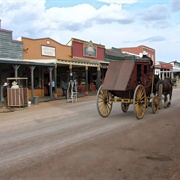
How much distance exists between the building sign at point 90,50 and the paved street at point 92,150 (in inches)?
723

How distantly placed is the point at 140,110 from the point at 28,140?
5136 mm

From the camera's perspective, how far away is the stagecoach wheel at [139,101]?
1099 cm

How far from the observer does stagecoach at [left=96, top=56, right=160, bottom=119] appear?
11047 mm

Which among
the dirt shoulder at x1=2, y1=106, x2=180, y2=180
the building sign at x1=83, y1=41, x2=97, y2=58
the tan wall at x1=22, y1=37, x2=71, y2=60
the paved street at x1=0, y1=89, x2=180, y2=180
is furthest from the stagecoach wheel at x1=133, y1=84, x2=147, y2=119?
the building sign at x1=83, y1=41, x2=97, y2=58

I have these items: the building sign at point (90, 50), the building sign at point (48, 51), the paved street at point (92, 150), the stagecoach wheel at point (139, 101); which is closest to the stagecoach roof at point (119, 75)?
the stagecoach wheel at point (139, 101)

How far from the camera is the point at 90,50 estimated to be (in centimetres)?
2945

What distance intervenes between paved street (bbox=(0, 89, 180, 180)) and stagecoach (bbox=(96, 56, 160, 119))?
0.92 metres

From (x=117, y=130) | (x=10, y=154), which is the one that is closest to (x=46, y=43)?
(x=117, y=130)

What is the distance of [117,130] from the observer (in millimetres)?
9172

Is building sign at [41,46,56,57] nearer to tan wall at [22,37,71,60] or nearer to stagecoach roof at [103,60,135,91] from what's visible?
tan wall at [22,37,71,60]

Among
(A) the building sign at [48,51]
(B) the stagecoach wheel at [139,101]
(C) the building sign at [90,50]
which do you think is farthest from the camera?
(C) the building sign at [90,50]

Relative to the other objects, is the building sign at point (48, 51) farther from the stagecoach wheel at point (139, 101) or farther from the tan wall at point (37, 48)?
the stagecoach wheel at point (139, 101)

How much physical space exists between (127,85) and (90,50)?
18997 mm

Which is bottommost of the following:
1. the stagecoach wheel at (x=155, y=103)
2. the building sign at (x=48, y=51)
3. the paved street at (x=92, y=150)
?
the paved street at (x=92, y=150)
